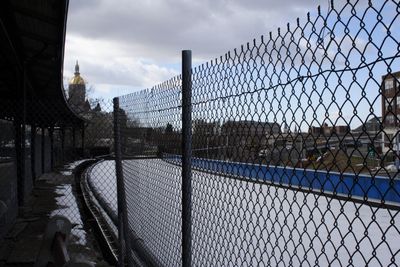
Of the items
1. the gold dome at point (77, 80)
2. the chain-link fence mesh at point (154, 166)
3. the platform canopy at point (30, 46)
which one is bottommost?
the chain-link fence mesh at point (154, 166)

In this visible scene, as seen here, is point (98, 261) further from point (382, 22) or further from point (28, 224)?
point (382, 22)

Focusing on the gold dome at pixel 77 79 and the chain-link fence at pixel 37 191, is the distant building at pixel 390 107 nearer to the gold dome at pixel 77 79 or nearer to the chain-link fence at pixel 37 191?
the chain-link fence at pixel 37 191

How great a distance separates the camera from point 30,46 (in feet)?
35.7

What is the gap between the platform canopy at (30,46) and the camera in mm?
7609

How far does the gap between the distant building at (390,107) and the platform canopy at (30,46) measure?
5103 mm

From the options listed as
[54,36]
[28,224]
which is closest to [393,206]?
[54,36]

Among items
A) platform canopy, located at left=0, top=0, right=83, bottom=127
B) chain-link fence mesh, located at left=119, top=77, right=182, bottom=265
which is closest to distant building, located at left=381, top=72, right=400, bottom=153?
chain-link fence mesh, located at left=119, top=77, right=182, bottom=265

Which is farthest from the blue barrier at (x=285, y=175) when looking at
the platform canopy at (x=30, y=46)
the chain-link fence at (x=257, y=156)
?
the platform canopy at (x=30, y=46)

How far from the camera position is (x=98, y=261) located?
23.1 feet

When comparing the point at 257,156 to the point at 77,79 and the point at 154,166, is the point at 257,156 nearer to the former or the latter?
the point at 154,166

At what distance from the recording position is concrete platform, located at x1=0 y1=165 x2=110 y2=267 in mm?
7180

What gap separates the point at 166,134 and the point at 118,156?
4.06 feet

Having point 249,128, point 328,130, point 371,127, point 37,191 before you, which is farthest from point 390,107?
point 37,191

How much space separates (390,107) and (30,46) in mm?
10105
